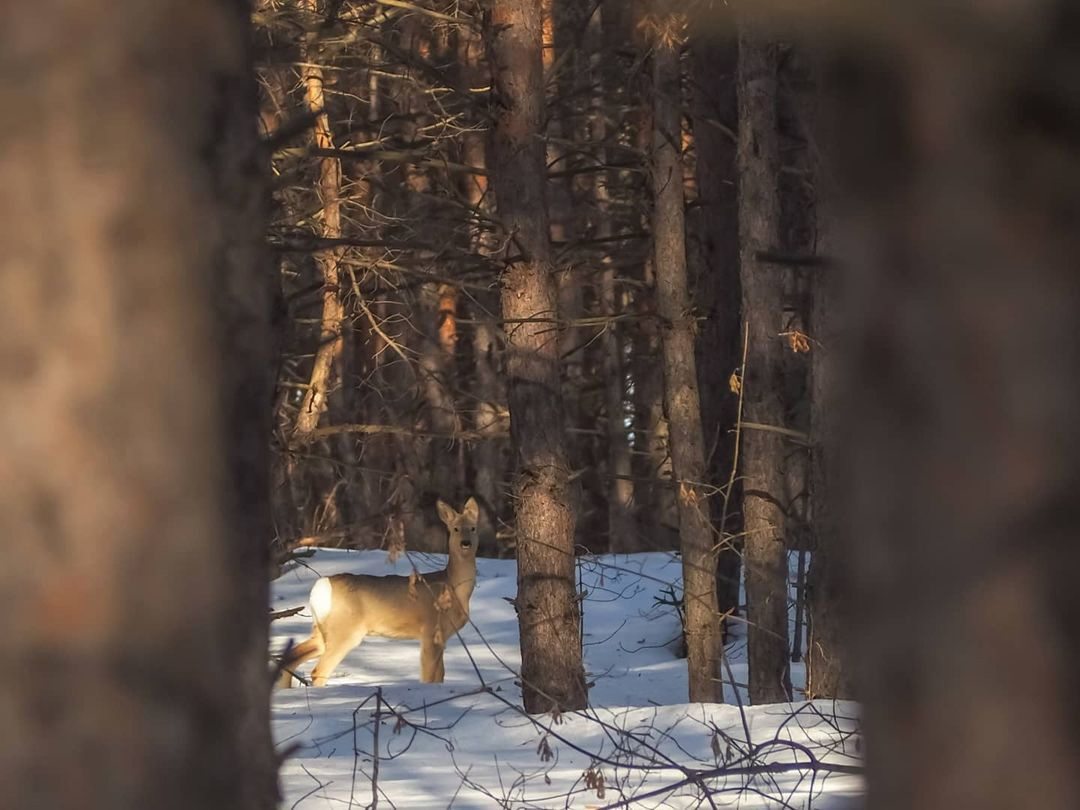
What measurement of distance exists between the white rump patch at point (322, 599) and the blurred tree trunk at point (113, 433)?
11224 mm

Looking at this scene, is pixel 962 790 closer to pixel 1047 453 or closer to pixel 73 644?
pixel 1047 453

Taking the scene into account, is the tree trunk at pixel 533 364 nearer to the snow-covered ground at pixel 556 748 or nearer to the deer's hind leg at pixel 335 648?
the snow-covered ground at pixel 556 748

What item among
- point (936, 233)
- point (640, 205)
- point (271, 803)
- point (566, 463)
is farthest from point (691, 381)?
point (936, 233)

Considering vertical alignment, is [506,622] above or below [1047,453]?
below

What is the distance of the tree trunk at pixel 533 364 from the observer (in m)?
10.1

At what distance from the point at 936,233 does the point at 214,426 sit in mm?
1230

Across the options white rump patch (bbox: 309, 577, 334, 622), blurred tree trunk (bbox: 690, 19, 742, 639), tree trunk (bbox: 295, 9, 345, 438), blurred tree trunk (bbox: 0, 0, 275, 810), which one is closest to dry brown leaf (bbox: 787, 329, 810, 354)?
blurred tree trunk (bbox: 690, 19, 742, 639)

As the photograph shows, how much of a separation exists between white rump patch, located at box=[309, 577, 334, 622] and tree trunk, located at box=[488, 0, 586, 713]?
11.6 ft

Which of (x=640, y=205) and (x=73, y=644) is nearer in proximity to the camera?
(x=73, y=644)

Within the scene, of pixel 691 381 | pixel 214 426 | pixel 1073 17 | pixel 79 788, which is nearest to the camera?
pixel 1073 17

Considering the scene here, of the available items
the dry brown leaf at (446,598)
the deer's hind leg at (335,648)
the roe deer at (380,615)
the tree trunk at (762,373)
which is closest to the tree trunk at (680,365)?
the tree trunk at (762,373)

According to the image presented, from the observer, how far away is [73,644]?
2102 millimetres

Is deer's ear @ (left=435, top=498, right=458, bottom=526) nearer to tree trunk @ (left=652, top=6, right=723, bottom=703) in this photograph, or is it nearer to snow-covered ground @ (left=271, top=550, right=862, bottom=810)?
snow-covered ground @ (left=271, top=550, right=862, bottom=810)

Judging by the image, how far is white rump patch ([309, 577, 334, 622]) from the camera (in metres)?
13.3
